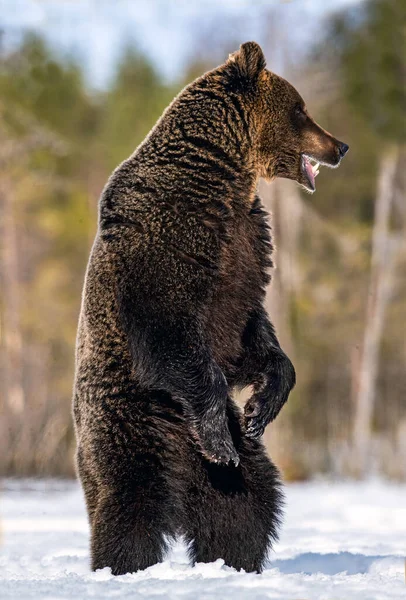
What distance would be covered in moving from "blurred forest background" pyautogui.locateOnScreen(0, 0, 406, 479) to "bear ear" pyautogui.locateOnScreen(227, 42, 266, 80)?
1746 cm

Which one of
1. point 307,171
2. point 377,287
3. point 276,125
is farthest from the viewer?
point 377,287

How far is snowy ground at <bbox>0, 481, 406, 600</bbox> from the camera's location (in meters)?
3.60

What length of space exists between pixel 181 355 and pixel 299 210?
74.5 feet

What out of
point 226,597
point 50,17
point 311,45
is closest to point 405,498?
point 226,597

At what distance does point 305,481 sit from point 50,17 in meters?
20.6

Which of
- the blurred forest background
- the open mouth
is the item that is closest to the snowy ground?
the open mouth

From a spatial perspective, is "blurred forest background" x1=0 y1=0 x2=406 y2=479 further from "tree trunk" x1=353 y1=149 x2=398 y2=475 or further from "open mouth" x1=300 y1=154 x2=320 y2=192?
"open mouth" x1=300 y1=154 x2=320 y2=192

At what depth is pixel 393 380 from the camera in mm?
34094

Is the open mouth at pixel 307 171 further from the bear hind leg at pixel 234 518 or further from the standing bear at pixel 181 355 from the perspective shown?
the bear hind leg at pixel 234 518

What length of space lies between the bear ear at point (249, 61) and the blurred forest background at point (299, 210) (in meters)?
17.5

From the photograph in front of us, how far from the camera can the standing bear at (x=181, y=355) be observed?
4.54m

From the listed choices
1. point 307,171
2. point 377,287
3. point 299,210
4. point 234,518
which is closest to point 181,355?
point 234,518

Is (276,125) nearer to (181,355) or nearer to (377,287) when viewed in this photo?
(181,355)

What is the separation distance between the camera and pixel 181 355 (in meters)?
4.59
